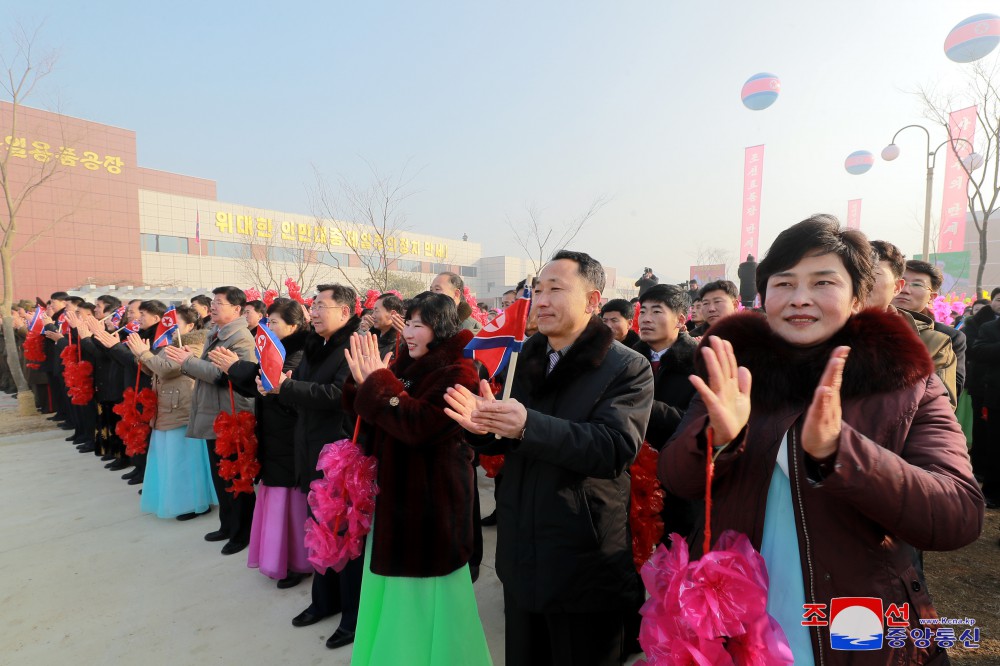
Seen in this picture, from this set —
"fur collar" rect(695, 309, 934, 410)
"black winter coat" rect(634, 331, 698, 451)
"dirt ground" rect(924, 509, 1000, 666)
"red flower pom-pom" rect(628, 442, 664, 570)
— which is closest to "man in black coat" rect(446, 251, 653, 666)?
"fur collar" rect(695, 309, 934, 410)

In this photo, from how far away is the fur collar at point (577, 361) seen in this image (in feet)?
6.31

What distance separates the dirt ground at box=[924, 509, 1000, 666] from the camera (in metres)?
2.62

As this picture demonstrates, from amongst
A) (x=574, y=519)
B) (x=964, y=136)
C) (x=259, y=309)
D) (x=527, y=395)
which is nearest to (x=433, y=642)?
(x=574, y=519)

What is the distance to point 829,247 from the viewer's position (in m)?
1.33

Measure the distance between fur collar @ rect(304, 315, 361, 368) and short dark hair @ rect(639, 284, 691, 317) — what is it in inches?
78.7

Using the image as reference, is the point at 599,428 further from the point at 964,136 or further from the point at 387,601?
the point at 964,136

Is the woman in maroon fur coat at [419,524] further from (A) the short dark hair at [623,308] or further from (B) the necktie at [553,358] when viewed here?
(A) the short dark hair at [623,308]

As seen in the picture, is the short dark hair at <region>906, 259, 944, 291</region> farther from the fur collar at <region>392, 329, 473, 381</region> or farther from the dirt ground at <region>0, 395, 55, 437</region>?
the dirt ground at <region>0, 395, 55, 437</region>

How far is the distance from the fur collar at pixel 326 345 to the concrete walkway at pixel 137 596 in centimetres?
166

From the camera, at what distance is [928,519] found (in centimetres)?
108

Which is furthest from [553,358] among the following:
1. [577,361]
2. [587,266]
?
[587,266]

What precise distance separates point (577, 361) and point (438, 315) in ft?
2.89

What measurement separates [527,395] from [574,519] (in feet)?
1.77

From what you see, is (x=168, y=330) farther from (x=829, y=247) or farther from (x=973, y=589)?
(x=973, y=589)
